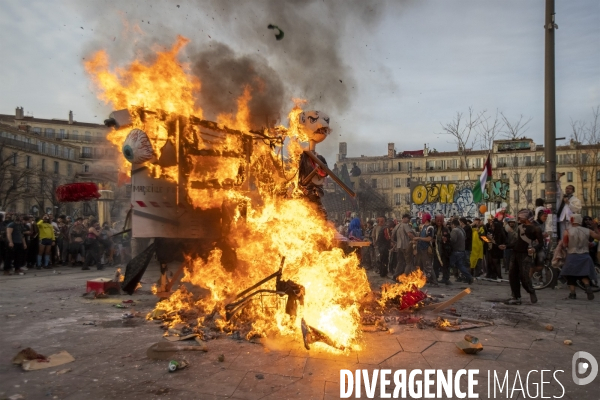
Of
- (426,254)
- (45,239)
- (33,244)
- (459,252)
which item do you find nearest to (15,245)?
(33,244)

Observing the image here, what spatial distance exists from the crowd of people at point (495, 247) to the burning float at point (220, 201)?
2644 millimetres

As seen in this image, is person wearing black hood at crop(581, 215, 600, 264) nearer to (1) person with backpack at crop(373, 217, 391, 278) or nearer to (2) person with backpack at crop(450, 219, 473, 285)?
(2) person with backpack at crop(450, 219, 473, 285)

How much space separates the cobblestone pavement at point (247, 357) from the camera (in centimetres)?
425

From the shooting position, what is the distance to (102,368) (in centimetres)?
479

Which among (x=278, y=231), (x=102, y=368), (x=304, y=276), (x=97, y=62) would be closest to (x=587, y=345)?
(x=304, y=276)

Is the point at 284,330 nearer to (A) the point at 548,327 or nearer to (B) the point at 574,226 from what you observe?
(A) the point at 548,327

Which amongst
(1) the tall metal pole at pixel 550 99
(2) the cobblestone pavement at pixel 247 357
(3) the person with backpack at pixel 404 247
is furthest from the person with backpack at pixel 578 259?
(3) the person with backpack at pixel 404 247

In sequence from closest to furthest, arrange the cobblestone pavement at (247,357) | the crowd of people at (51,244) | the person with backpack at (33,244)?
the cobblestone pavement at (247,357) < the crowd of people at (51,244) < the person with backpack at (33,244)

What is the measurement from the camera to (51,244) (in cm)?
1549

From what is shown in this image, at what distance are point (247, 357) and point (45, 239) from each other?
13.0 metres

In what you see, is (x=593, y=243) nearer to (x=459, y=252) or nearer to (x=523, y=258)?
(x=459, y=252)

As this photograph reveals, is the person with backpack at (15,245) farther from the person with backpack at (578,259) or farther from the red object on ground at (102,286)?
the person with backpack at (578,259)

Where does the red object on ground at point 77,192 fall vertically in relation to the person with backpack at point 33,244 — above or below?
above

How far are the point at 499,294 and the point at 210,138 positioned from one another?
24.7 ft
